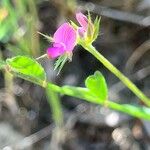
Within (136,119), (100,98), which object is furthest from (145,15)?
(100,98)

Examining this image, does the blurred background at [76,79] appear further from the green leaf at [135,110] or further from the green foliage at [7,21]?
the green leaf at [135,110]

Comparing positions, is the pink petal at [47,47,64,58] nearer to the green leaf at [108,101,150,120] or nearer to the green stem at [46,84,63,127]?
the green leaf at [108,101,150,120]

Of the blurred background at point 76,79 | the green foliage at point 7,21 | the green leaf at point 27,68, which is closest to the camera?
the green leaf at point 27,68

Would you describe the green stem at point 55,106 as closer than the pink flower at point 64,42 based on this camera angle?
No

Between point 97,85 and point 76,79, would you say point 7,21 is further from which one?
point 97,85

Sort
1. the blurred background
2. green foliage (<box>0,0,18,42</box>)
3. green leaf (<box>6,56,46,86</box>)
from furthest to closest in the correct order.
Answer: the blurred background → green foliage (<box>0,0,18,42</box>) → green leaf (<box>6,56,46,86</box>)

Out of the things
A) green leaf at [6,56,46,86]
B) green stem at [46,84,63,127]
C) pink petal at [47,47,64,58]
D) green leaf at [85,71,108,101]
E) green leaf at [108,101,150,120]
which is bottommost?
green stem at [46,84,63,127]

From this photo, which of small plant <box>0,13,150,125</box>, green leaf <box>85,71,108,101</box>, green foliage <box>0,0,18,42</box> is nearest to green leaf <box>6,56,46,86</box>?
small plant <box>0,13,150,125</box>

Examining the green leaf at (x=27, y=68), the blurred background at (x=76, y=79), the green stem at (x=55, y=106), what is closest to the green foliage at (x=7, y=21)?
the blurred background at (x=76, y=79)
